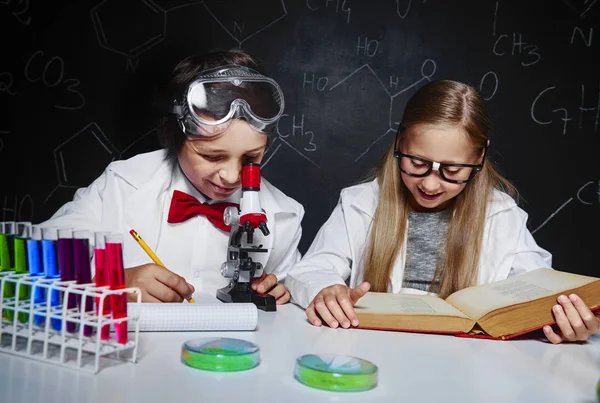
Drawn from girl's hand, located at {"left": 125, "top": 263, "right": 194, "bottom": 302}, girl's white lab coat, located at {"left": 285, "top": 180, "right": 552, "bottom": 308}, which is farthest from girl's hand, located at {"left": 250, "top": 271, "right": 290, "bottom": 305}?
girl's hand, located at {"left": 125, "top": 263, "right": 194, "bottom": 302}

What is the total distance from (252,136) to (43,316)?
797 mm

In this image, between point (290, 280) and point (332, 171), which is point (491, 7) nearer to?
point (332, 171)

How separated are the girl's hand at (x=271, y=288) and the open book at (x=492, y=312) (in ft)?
0.93

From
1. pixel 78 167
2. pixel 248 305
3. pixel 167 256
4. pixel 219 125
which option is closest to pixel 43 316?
pixel 248 305

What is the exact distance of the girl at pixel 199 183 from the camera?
5.40 feet

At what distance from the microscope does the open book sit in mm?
263

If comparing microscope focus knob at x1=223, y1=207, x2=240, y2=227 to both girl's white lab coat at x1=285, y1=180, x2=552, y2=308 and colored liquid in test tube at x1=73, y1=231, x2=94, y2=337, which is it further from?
colored liquid in test tube at x1=73, y1=231, x2=94, y2=337

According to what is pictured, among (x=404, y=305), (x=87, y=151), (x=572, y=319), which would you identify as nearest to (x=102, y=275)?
(x=404, y=305)

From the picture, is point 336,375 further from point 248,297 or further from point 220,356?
point 248,297

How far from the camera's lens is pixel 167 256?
1.92 m

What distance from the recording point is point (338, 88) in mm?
3055

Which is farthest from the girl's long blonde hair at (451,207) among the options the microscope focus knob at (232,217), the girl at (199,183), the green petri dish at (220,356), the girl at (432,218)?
the green petri dish at (220,356)

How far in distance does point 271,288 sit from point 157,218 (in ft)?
1.50

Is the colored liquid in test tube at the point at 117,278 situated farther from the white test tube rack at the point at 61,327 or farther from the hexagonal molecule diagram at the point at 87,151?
the hexagonal molecule diagram at the point at 87,151
